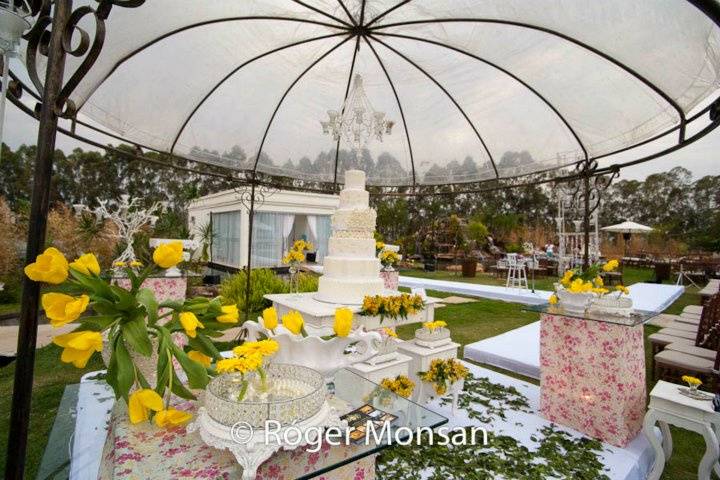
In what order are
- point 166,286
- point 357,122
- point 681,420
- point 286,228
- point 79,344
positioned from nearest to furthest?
point 79,344 < point 681,420 < point 357,122 < point 166,286 < point 286,228

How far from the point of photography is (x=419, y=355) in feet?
10.6

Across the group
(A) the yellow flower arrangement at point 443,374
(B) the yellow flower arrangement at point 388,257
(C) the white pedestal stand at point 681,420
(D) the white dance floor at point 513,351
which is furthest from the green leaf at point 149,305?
(B) the yellow flower arrangement at point 388,257

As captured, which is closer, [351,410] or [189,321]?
[189,321]

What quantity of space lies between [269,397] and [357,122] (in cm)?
278

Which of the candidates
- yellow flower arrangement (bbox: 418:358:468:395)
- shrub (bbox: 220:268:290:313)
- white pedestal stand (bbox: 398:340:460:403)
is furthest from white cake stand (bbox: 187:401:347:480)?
shrub (bbox: 220:268:290:313)

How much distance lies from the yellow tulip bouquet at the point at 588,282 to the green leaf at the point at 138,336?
3.14 metres

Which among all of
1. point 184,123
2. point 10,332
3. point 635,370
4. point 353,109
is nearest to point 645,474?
point 635,370

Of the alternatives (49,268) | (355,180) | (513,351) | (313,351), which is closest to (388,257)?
(513,351)

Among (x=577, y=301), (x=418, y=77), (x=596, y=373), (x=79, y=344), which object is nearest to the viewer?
(x=79, y=344)

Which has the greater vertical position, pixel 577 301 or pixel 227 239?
pixel 227 239

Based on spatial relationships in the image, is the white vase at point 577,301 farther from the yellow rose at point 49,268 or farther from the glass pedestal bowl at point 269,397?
the yellow rose at point 49,268

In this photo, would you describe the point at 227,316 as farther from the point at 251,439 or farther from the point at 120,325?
the point at 251,439

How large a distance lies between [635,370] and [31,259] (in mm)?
3646

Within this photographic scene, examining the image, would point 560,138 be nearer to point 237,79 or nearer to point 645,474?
point 645,474
